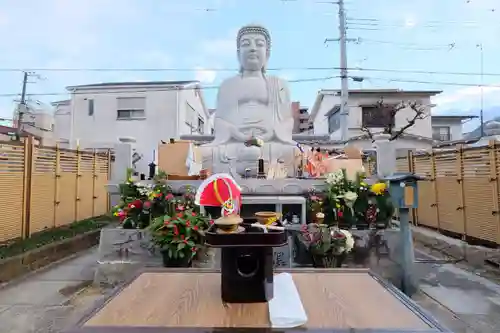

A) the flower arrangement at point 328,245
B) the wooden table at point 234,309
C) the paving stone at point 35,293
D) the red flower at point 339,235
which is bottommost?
the paving stone at point 35,293

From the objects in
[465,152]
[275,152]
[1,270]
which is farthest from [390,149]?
[1,270]

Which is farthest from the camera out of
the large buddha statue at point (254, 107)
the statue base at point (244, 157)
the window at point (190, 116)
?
the window at point (190, 116)

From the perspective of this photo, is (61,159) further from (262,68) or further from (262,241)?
(262,241)

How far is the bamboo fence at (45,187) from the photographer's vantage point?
5336 millimetres

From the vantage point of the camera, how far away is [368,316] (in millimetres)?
1369

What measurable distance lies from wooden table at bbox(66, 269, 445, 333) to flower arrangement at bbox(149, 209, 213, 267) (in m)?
1.90

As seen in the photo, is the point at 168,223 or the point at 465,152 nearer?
the point at 168,223

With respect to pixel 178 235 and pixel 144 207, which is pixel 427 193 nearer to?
pixel 178 235

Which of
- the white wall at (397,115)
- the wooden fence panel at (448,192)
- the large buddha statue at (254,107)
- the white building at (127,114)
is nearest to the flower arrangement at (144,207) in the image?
the large buddha statue at (254,107)

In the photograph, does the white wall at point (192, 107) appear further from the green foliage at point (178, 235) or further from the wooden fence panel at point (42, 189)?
the green foliage at point (178, 235)

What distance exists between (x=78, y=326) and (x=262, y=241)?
0.78m

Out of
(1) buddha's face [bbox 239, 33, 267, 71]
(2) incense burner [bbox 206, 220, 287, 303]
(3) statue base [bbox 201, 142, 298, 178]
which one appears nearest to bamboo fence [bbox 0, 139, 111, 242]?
(3) statue base [bbox 201, 142, 298, 178]

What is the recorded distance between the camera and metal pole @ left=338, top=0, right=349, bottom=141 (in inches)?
557

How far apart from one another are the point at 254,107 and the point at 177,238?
14.9ft
